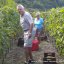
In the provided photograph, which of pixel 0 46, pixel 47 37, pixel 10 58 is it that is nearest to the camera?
pixel 0 46

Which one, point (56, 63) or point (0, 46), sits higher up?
point (0, 46)

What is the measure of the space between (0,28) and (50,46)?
17.3 ft

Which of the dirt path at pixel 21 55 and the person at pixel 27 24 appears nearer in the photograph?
the person at pixel 27 24

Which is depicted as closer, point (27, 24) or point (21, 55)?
point (27, 24)

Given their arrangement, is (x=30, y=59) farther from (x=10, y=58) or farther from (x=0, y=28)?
(x=0, y=28)

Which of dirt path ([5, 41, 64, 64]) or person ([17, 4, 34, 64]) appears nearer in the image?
person ([17, 4, 34, 64])

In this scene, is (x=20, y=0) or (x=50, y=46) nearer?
(x=50, y=46)

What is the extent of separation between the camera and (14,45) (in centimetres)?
1252

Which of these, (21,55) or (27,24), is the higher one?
(27,24)

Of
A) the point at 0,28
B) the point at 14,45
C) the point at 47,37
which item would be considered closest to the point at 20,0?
the point at 47,37

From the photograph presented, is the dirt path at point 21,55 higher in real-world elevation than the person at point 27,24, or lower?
lower

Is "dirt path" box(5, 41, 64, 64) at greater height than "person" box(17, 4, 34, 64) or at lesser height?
lesser

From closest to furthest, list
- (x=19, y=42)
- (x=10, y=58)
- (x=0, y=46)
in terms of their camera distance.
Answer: (x=0, y=46) < (x=10, y=58) < (x=19, y=42)

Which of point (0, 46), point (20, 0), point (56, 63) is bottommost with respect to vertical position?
point (56, 63)
